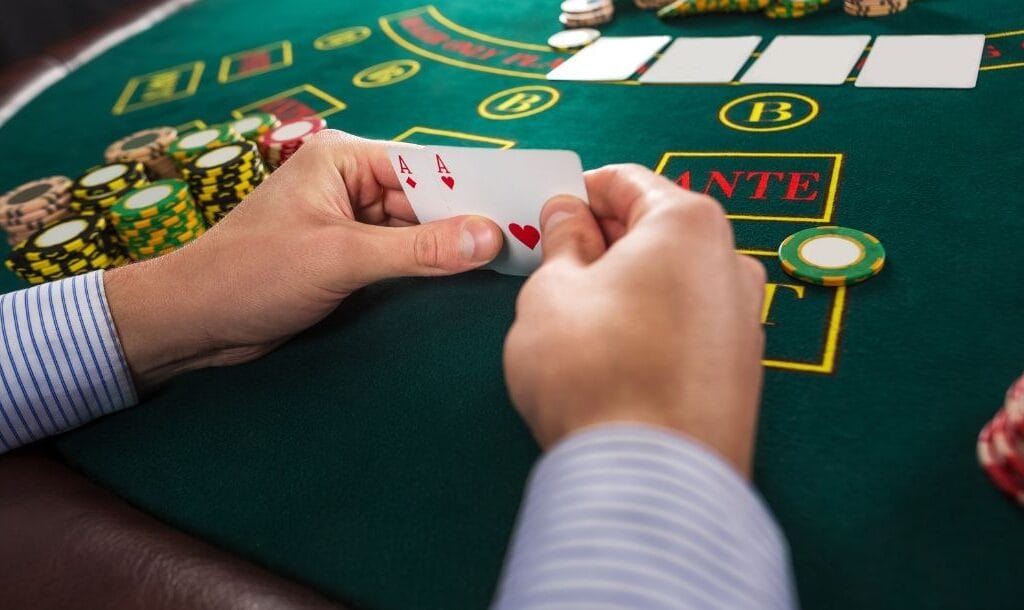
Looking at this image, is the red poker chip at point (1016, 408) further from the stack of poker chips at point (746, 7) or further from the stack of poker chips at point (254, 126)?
the stack of poker chips at point (746, 7)

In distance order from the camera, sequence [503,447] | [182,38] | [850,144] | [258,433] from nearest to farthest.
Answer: [503,447]
[258,433]
[850,144]
[182,38]

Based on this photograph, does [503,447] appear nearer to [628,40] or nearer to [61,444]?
[61,444]

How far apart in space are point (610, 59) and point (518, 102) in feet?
1.17

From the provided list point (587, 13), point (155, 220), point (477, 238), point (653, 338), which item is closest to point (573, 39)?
point (587, 13)

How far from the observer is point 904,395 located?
92cm

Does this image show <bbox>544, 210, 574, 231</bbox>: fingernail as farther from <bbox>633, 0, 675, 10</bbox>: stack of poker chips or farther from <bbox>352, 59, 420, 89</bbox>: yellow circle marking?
<bbox>633, 0, 675, 10</bbox>: stack of poker chips

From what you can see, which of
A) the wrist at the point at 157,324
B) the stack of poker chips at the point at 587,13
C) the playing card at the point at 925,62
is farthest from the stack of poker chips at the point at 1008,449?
the stack of poker chips at the point at 587,13

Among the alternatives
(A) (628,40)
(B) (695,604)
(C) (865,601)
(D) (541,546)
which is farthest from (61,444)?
(A) (628,40)

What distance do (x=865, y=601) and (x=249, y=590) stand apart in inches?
23.9

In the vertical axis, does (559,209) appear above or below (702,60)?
above

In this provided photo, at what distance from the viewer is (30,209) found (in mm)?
1883

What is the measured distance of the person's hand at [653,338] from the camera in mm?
729

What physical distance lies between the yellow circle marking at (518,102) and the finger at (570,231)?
0.98m

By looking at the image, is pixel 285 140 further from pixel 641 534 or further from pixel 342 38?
pixel 641 534
